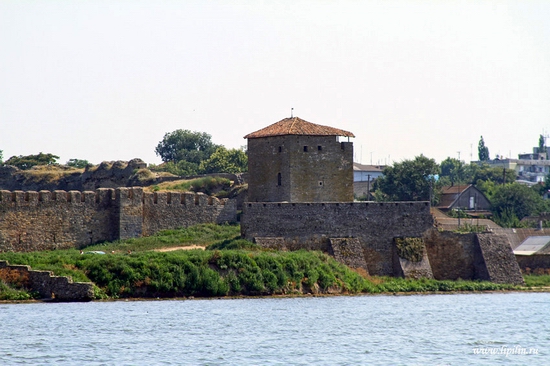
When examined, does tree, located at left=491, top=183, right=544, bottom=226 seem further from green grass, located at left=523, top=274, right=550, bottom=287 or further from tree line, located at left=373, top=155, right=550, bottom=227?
green grass, located at left=523, top=274, right=550, bottom=287

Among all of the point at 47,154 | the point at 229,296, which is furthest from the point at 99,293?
the point at 47,154

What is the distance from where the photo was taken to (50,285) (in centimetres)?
3609

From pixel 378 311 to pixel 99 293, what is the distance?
8.87m

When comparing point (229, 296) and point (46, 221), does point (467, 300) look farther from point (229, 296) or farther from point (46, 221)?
point (46, 221)

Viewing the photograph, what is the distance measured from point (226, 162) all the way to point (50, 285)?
122ft

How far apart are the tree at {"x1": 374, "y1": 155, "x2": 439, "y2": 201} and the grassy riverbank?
26895mm

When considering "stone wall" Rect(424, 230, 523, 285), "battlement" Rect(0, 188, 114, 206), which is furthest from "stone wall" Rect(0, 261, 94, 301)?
"stone wall" Rect(424, 230, 523, 285)

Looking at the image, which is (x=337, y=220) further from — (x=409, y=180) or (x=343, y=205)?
(x=409, y=180)

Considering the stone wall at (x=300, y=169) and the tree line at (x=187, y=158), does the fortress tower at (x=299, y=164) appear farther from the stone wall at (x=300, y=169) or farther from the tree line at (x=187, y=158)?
the tree line at (x=187, y=158)

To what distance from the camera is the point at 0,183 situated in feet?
200

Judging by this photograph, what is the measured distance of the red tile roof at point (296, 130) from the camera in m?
47.7

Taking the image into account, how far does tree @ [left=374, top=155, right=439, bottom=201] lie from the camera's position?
72.4m

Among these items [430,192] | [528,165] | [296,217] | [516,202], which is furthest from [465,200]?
[528,165]

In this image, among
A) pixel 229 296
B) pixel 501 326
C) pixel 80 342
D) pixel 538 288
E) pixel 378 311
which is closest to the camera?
pixel 80 342
